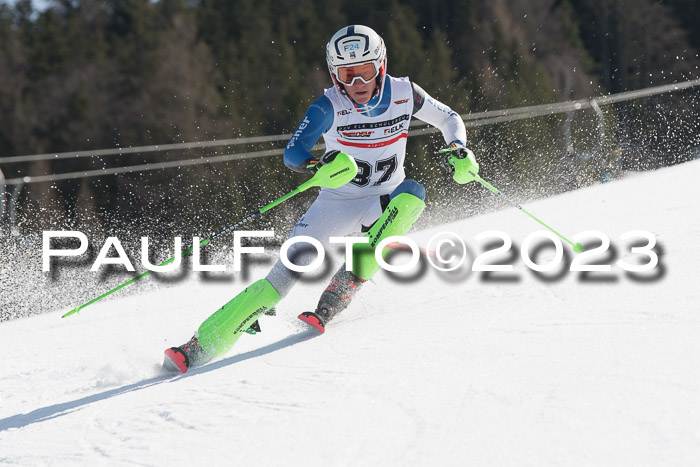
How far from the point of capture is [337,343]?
11.1 feet

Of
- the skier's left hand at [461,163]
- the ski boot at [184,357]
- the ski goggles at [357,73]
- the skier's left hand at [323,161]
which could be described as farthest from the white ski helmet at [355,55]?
the ski boot at [184,357]

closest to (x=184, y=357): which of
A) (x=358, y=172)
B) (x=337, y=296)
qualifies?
(x=337, y=296)

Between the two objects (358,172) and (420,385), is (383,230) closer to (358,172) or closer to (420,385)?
(358,172)

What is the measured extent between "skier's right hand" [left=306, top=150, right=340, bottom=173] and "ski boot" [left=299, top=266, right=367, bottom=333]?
1.95 ft

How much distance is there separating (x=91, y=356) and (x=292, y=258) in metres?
1.23

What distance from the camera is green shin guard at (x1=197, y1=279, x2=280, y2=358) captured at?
377cm

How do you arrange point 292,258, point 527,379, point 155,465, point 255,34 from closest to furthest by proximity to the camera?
point 155,465 < point 527,379 < point 292,258 < point 255,34

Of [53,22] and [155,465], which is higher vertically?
[53,22]

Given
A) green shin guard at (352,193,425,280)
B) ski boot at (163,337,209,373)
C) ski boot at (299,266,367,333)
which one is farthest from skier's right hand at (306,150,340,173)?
ski boot at (163,337,209,373)

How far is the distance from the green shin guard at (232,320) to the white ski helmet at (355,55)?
3.76ft

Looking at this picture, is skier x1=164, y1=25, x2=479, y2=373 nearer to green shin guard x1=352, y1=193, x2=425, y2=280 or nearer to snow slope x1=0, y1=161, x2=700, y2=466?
green shin guard x1=352, y1=193, x2=425, y2=280

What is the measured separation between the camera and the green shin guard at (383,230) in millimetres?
4109

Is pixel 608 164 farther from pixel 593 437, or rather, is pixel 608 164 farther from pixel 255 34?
pixel 255 34

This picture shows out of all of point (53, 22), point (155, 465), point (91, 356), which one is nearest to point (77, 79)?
point (53, 22)
